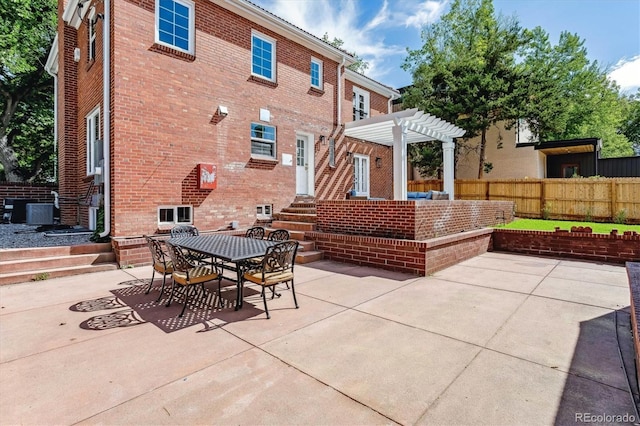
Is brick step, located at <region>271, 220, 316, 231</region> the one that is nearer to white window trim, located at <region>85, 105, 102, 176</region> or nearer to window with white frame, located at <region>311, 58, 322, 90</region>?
white window trim, located at <region>85, 105, 102, 176</region>

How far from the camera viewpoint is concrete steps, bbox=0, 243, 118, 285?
5.59m

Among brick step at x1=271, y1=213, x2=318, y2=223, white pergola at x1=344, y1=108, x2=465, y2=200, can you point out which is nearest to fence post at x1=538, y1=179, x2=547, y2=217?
white pergola at x1=344, y1=108, x2=465, y2=200

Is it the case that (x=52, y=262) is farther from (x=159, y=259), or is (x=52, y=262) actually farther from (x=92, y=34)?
(x=92, y=34)

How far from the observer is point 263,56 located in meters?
9.73

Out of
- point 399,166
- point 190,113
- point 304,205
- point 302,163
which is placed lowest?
point 304,205

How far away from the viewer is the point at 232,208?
8.68 m

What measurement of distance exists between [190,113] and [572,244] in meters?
10.2

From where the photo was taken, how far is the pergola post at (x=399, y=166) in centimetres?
889

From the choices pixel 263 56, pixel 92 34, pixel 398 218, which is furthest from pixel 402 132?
pixel 92 34

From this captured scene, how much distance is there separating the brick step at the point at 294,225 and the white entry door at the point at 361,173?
586 centimetres

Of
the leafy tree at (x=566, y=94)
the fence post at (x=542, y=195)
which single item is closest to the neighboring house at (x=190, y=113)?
the fence post at (x=542, y=195)

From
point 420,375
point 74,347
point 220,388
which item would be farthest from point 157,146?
point 420,375

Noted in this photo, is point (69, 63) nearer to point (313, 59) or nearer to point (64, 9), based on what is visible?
point (64, 9)

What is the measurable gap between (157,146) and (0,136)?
13812 mm
